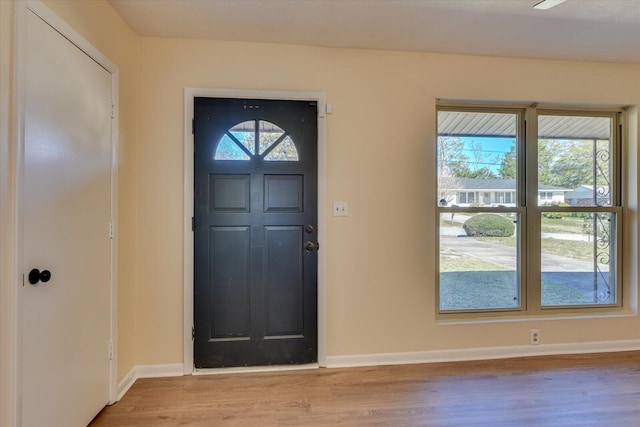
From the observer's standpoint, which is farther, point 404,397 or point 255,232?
point 255,232

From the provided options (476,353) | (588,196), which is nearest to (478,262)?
(476,353)

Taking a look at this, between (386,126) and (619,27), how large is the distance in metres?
1.66

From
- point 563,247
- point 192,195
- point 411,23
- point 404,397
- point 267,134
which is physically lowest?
point 404,397

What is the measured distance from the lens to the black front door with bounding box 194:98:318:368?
7.82 ft

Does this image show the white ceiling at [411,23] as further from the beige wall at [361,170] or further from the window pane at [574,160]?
the window pane at [574,160]

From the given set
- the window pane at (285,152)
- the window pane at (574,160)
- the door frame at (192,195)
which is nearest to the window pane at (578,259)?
the window pane at (574,160)

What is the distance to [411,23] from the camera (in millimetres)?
2170

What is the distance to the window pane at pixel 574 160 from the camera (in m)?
2.81

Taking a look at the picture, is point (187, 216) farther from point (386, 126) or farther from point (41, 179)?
point (386, 126)

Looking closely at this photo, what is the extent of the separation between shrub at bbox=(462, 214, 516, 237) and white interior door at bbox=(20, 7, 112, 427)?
267cm

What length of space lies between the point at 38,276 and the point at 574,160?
3.80m

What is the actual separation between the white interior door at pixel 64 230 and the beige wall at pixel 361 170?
40 centimetres

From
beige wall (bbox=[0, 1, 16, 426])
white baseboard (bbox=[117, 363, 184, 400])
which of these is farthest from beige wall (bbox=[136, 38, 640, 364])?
beige wall (bbox=[0, 1, 16, 426])

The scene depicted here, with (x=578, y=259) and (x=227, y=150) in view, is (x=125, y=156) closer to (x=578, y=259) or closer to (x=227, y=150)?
(x=227, y=150)
